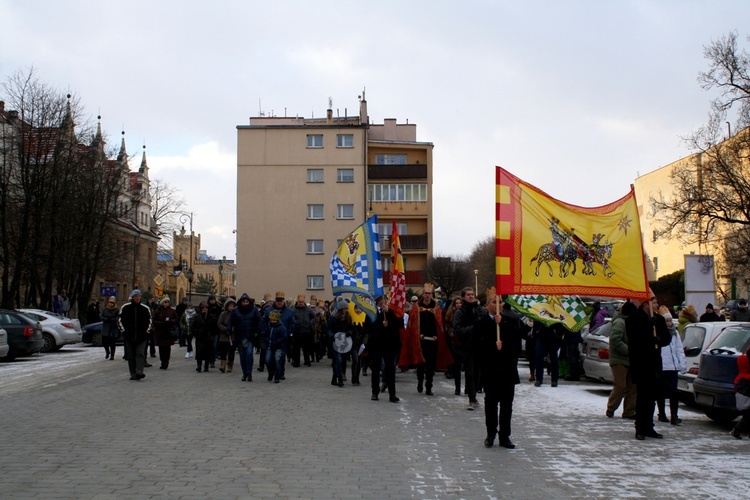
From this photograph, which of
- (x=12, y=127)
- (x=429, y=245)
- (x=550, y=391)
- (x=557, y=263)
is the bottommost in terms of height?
(x=550, y=391)

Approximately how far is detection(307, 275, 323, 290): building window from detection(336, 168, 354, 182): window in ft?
26.5

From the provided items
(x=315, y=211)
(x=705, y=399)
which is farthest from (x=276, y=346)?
(x=315, y=211)

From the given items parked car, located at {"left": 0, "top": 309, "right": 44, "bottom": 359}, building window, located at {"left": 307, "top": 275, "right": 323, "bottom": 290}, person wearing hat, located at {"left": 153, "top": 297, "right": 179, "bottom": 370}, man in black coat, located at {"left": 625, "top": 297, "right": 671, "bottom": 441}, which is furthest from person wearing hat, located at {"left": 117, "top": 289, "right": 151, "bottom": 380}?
building window, located at {"left": 307, "top": 275, "right": 323, "bottom": 290}

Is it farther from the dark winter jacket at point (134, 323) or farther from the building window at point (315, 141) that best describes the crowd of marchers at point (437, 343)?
the building window at point (315, 141)

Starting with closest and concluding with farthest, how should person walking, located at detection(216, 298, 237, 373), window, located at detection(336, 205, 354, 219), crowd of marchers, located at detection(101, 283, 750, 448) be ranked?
crowd of marchers, located at detection(101, 283, 750, 448) < person walking, located at detection(216, 298, 237, 373) < window, located at detection(336, 205, 354, 219)

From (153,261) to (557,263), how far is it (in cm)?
7234

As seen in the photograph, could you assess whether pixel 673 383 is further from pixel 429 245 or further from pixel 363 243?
pixel 429 245

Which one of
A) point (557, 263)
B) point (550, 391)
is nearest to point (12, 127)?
point (550, 391)

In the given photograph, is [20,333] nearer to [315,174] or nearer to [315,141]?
[315,174]

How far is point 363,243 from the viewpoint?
17484 mm

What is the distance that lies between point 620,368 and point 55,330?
22275 millimetres

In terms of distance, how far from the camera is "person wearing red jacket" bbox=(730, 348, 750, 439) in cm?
991

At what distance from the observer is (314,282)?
61719 millimetres

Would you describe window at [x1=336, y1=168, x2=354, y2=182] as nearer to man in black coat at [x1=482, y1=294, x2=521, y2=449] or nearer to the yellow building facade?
the yellow building facade
